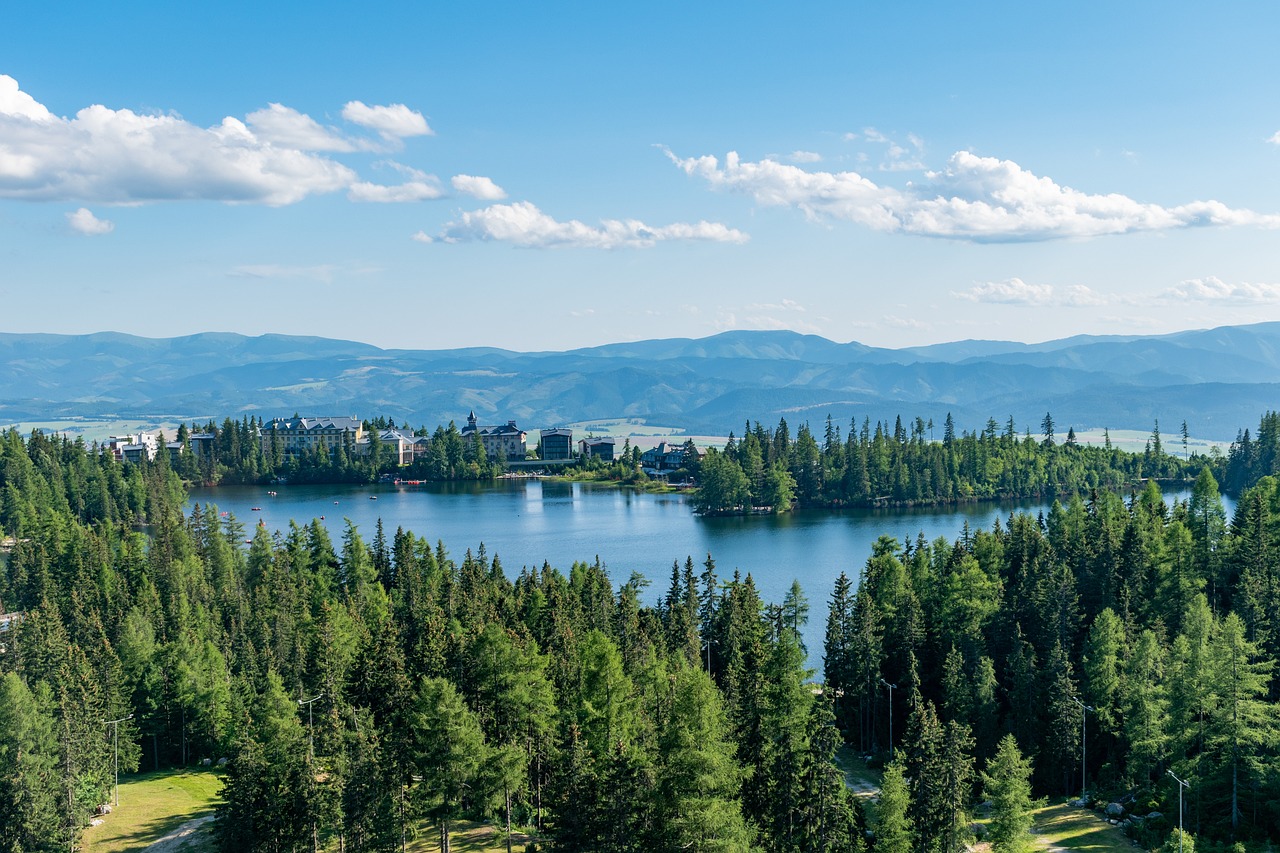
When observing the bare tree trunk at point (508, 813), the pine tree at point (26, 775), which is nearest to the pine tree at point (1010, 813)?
the bare tree trunk at point (508, 813)

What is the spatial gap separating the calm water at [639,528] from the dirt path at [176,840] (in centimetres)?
4130

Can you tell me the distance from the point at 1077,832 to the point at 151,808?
4299 centimetres

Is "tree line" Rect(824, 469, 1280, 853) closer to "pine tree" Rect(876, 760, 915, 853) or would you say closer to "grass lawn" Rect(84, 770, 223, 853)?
"pine tree" Rect(876, 760, 915, 853)

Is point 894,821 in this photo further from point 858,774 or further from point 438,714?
point 438,714

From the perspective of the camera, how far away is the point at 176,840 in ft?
166

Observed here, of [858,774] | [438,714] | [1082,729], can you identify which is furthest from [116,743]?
[1082,729]

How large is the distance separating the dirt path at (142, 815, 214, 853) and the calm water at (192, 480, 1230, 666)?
41.3m

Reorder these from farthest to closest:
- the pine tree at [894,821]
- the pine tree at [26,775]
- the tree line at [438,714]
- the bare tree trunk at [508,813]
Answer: the pine tree at [26,775] → the bare tree trunk at [508,813] → the pine tree at [894,821] → the tree line at [438,714]

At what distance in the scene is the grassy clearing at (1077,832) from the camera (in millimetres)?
49400

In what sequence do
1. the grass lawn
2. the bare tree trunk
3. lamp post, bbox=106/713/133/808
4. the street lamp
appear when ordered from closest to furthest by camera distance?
1. the bare tree trunk
2. the street lamp
3. the grass lawn
4. lamp post, bbox=106/713/133/808

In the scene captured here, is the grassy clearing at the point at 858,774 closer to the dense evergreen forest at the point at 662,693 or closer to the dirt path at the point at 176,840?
the dense evergreen forest at the point at 662,693

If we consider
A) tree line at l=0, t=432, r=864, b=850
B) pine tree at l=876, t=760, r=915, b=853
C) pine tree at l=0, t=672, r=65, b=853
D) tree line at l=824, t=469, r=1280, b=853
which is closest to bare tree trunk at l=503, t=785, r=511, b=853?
tree line at l=0, t=432, r=864, b=850

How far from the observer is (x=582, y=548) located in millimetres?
131750

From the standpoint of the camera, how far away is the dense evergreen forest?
43938 mm
